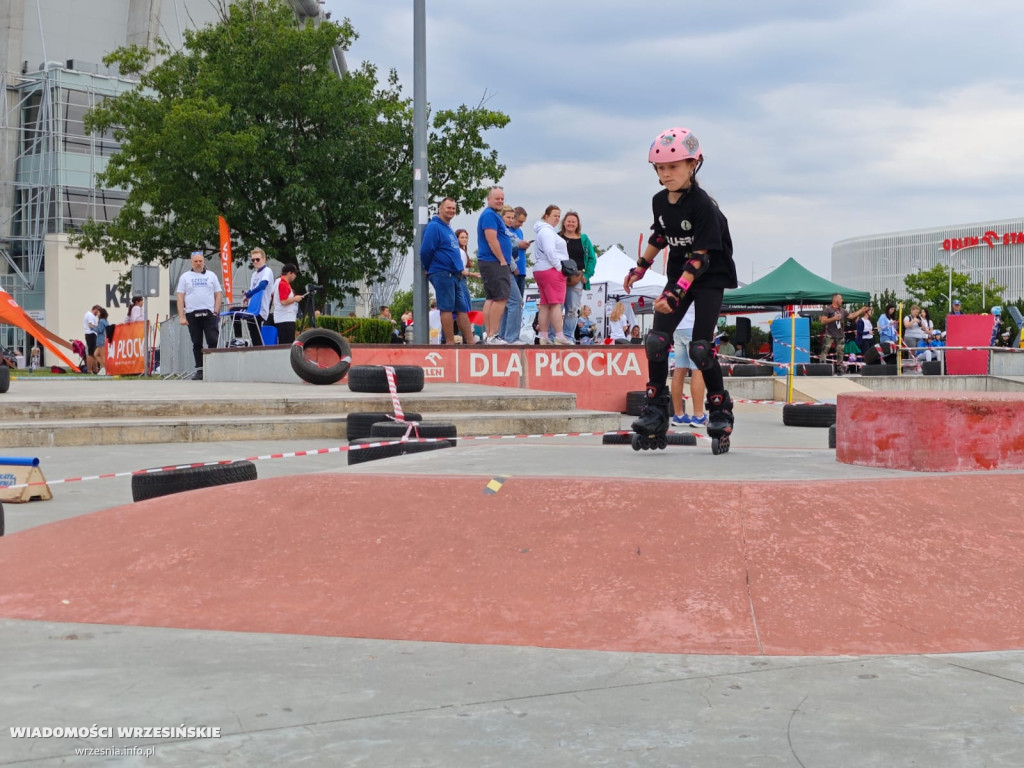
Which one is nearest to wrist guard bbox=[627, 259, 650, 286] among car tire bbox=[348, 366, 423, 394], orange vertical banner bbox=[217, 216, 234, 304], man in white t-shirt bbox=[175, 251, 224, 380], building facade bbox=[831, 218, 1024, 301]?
car tire bbox=[348, 366, 423, 394]

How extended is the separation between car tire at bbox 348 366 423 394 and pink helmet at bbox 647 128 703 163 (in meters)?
6.01

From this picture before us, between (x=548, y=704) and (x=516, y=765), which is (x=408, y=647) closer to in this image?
(x=548, y=704)

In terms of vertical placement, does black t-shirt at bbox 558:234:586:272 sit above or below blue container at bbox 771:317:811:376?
above

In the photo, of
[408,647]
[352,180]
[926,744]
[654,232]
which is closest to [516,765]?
[926,744]

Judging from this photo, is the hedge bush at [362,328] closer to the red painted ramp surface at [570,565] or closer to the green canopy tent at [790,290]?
the green canopy tent at [790,290]

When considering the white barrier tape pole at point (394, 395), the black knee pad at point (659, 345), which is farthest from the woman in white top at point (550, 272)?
the black knee pad at point (659, 345)

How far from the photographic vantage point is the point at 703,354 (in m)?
6.66

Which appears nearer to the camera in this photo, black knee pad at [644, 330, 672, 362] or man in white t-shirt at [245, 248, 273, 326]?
black knee pad at [644, 330, 672, 362]

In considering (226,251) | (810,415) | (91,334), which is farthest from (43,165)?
(810,415)

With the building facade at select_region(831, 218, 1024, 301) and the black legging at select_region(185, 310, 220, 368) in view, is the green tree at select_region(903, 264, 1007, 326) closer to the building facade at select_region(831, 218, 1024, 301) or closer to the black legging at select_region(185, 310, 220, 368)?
the building facade at select_region(831, 218, 1024, 301)

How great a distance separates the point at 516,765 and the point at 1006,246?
130 meters

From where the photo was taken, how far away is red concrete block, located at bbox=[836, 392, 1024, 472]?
17.9 feet

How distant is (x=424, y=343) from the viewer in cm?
1584

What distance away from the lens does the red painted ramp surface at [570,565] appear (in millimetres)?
4109
